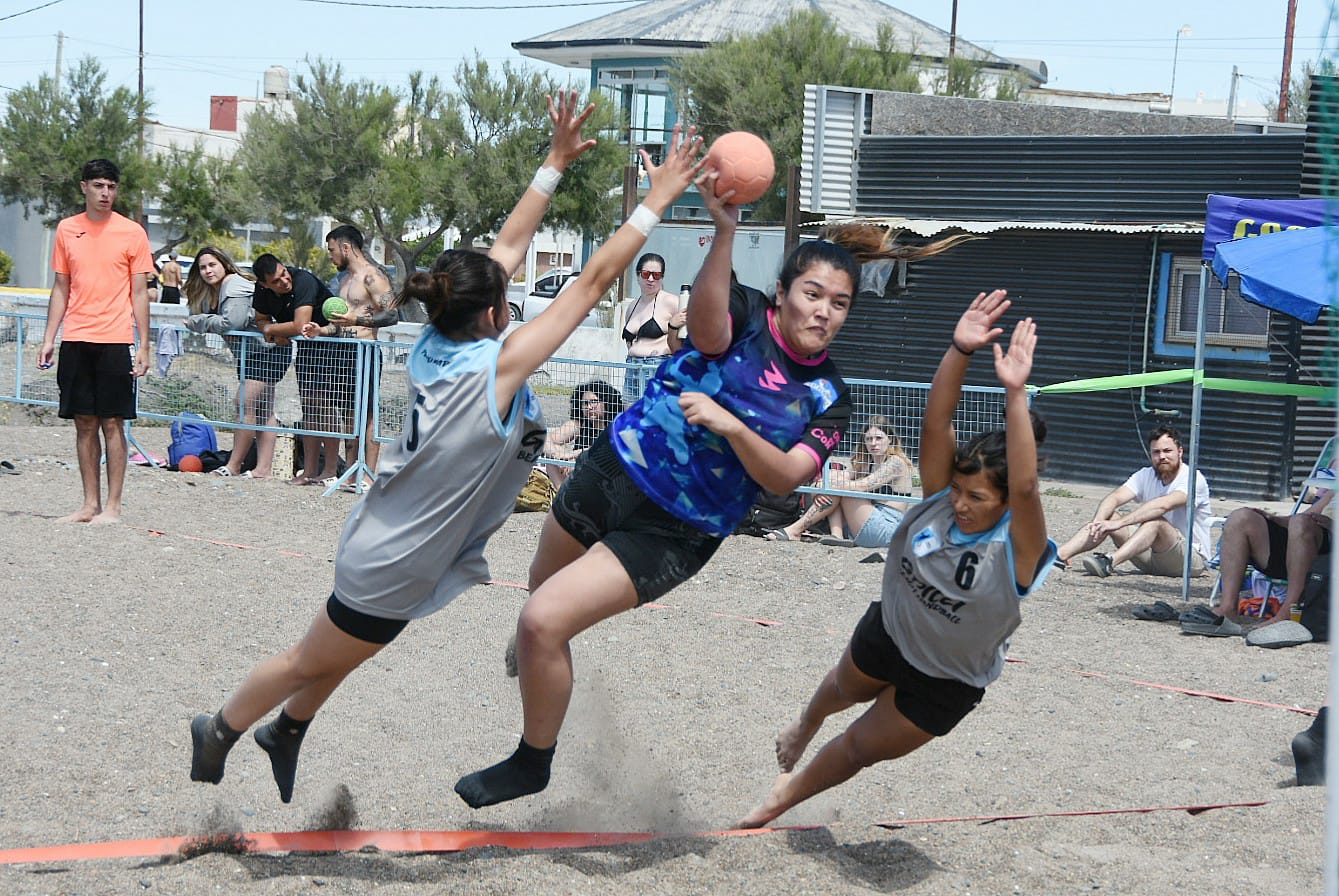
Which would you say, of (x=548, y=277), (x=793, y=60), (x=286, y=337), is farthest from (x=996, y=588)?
(x=793, y=60)

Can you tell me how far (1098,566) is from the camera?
10.7m

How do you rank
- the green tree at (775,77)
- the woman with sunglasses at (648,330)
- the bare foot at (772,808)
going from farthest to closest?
the green tree at (775,77) < the woman with sunglasses at (648,330) < the bare foot at (772,808)

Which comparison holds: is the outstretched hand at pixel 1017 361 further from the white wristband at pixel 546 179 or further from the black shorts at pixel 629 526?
the white wristband at pixel 546 179

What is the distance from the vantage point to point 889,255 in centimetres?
518

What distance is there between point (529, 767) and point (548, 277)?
36456 mm

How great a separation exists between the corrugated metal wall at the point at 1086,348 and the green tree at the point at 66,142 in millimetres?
34785

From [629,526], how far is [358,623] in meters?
0.87

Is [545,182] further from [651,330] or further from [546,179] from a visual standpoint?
[651,330]

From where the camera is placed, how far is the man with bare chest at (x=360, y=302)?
11.9m

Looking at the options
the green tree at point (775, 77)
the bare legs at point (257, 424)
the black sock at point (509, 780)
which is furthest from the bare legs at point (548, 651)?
the green tree at point (775, 77)

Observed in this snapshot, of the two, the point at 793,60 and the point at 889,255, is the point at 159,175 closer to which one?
the point at 793,60

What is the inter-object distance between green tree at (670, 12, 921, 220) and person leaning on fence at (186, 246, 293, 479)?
1135 inches

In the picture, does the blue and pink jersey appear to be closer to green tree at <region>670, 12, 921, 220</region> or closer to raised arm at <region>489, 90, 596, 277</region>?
raised arm at <region>489, 90, 596, 277</region>

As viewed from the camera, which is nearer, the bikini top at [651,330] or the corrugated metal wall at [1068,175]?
the bikini top at [651,330]
